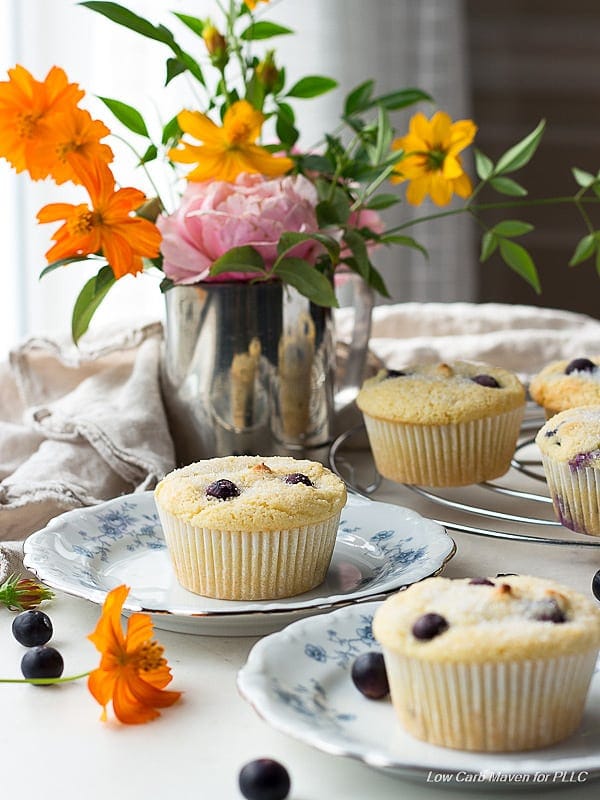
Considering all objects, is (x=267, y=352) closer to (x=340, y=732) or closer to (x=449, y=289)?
(x=340, y=732)

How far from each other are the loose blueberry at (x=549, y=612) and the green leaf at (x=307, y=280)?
0.63 metres

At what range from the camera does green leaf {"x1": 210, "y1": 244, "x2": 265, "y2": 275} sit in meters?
1.34

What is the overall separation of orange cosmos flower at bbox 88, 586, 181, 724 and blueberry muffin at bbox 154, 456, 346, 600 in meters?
0.19

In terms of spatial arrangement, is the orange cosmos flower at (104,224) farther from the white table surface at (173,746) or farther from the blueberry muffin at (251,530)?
the white table surface at (173,746)

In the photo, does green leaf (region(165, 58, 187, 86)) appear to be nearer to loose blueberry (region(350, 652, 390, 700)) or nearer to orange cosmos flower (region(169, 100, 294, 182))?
orange cosmos flower (region(169, 100, 294, 182))

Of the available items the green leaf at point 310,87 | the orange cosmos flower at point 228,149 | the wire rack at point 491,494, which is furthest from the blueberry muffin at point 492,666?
the green leaf at point 310,87

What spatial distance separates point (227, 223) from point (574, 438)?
0.50 meters

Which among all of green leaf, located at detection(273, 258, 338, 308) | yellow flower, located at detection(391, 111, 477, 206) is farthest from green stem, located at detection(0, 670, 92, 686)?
yellow flower, located at detection(391, 111, 477, 206)

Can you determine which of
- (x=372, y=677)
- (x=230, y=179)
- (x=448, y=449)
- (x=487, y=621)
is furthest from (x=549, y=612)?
(x=230, y=179)

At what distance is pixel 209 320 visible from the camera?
4.78 ft

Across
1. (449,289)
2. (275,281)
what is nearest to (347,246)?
(275,281)

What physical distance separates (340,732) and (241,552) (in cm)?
31

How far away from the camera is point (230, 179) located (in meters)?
1.38

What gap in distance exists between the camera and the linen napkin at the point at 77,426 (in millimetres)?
1383
